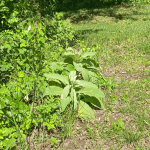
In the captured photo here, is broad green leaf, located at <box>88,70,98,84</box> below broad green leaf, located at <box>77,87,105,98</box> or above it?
above

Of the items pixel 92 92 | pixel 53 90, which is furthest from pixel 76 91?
pixel 53 90

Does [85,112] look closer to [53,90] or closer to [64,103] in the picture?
[64,103]

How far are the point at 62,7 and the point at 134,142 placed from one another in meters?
10.5

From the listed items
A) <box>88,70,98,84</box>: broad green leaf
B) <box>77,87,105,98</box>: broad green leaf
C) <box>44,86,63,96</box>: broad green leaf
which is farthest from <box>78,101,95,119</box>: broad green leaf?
<box>88,70,98,84</box>: broad green leaf

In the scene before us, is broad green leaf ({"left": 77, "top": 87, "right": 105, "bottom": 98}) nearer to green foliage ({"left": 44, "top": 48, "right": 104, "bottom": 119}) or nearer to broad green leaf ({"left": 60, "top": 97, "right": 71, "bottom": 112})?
green foliage ({"left": 44, "top": 48, "right": 104, "bottom": 119})

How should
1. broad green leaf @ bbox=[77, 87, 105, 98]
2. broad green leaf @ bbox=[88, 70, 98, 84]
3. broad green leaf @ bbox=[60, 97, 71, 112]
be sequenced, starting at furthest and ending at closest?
broad green leaf @ bbox=[88, 70, 98, 84]
broad green leaf @ bbox=[77, 87, 105, 98]
broad green leaf @ bbox=[60, 97, 71, 112]

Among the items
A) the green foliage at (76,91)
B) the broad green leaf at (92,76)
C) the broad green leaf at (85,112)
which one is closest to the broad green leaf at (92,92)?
the green foliage at (76,91)

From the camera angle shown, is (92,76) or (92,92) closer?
(92,92)

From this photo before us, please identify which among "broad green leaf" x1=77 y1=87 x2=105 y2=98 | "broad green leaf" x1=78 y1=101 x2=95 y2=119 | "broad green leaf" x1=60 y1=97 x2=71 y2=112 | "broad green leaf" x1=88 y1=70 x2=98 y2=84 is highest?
"broad green leaf" x1=88 y1=70 x2=98 y2=84

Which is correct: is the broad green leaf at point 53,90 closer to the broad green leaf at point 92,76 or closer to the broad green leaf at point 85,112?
the broad green leaf at point 85,112

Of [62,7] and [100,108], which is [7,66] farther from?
[62,7]

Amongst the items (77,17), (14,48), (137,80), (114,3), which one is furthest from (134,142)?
(114,3)

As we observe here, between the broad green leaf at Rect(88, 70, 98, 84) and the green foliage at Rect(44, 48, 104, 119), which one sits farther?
the broad green leaf at Rect(88, 70, 98, 84)

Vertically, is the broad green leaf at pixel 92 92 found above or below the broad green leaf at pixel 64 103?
above
